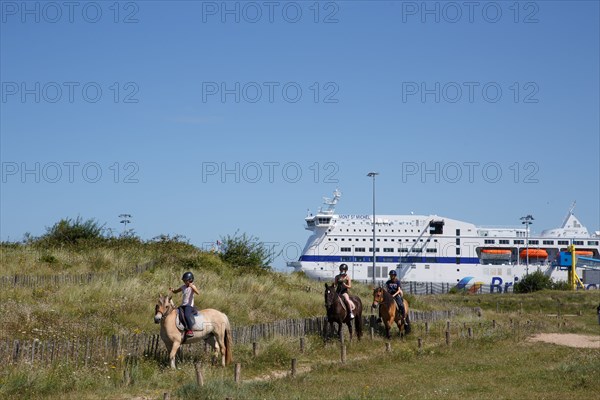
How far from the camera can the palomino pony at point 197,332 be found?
1270 centimetres

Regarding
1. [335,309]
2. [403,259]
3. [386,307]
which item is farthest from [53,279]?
[403,259]

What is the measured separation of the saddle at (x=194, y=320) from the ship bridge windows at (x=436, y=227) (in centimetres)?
6650

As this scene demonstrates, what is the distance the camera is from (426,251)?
77.3 metres

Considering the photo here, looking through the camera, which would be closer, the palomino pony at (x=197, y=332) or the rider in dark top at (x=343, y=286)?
the palomino pony at (x=197, y=332)

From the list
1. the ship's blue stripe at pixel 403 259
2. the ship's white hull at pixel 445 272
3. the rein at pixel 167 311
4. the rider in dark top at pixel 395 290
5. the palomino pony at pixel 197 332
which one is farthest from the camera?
the ship's blue stripe at pixel 403 259

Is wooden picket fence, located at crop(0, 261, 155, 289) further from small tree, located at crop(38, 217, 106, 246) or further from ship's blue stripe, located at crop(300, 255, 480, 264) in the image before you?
ship's blue stripe, located at crop(300, 255, 480, 264)

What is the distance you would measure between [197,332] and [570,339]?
1333 cm

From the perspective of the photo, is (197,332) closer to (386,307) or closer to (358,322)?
(358,322)

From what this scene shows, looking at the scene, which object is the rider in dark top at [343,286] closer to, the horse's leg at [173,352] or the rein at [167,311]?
the rein at [167,311]

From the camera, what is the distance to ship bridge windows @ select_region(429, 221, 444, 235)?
77.7 meters

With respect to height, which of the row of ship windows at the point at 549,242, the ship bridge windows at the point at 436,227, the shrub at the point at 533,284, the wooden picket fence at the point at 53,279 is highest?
the ship bridge windows at the point at 436,227

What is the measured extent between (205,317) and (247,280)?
444 inches

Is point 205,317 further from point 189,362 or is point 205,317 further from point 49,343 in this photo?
point 49,343

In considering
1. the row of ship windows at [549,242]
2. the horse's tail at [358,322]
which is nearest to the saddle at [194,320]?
the horse's tail at [358,322]
